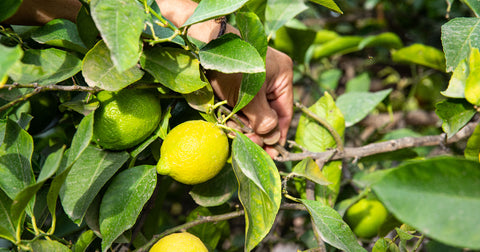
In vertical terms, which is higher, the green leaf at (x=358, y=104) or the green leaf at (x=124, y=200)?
the green leaf at (x=124, y=200)

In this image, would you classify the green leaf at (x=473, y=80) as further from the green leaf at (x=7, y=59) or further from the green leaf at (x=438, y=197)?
the green leaf at (x=7, y=59)

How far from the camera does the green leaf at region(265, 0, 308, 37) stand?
1025mm

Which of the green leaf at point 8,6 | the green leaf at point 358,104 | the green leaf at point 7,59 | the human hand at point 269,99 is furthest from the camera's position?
the green leaf at point 358,104

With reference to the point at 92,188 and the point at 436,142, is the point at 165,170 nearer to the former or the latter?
the point at 92,188

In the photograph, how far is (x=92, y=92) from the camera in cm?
64

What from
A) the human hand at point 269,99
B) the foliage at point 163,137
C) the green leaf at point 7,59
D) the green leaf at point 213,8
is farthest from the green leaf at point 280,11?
the green leaf at point 7,59

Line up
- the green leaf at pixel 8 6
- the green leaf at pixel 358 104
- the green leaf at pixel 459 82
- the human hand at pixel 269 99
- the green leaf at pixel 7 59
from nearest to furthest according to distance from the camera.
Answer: the green leaf at pixel 7 59 < the green leaf at pixel 8 6 < the green leaf at pixel 459 82 < the human hand at pixel 269 99 < the green leaf at pixel 358 104

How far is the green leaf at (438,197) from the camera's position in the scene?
15.9 inches

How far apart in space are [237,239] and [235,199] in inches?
5.4

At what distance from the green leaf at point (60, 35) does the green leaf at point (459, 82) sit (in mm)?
662

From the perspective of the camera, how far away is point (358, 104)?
1173 millimetres

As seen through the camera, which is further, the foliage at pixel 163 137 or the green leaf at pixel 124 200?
the green leaf at pixel 124 200

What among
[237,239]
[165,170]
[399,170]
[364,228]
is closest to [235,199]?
[237,239]

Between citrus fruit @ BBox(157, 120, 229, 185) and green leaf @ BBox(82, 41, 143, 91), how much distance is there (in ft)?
0.46
